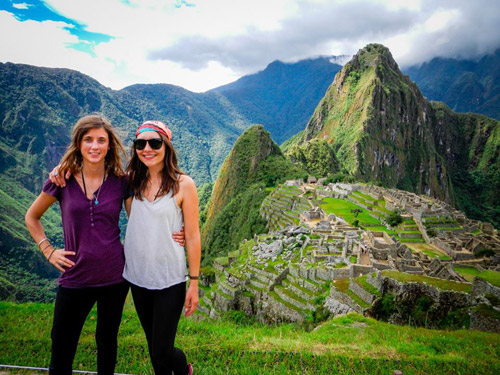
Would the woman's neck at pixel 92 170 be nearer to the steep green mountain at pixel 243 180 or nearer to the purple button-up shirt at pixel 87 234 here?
the purple button-up shirt at pixel 87 234

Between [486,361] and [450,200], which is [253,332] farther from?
[450,200]

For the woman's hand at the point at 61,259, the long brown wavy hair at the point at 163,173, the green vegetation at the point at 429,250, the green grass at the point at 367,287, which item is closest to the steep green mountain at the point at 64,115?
the green vegetation at the point at 429,250

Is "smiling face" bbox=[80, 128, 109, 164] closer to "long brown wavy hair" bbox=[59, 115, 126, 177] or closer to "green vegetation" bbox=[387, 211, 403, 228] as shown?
"long brown wavy hair" bbox=[59, 115, 126, 177]

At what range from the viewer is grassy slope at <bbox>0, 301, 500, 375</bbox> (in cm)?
407

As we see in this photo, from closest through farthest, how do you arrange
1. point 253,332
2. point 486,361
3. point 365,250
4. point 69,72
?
point 486,361 → point 253,332 → point 365,250 → point 69,72

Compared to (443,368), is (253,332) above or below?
below

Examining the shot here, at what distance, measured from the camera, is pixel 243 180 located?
262 feet

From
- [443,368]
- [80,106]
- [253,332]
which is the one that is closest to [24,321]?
[253,332]

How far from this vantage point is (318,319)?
1066cm

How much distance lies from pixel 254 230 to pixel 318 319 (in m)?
31.5

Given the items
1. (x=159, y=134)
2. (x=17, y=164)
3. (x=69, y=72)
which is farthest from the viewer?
(x=69, y=72)

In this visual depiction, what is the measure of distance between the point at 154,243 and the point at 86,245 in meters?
0.66

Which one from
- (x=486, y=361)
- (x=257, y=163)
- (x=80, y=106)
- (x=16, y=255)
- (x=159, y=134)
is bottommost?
(x=16, y=255)

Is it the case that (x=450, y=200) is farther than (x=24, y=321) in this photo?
Yes
